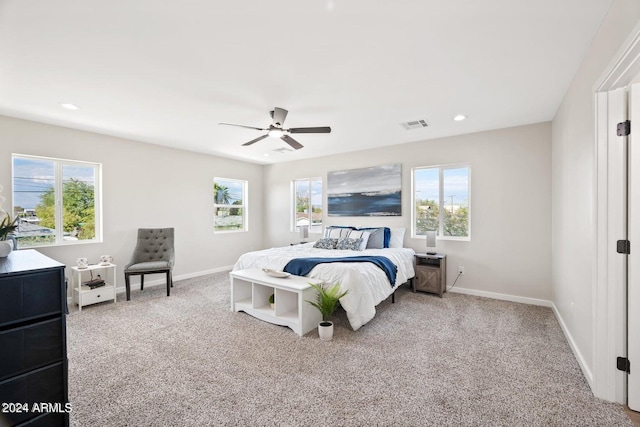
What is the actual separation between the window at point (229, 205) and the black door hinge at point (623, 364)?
19.7 ft

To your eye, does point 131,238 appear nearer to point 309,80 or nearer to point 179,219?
point 179,219

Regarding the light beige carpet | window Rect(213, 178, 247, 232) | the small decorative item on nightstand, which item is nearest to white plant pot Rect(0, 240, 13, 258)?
→ the light beige carpet

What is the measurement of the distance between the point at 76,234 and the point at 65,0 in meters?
3.67

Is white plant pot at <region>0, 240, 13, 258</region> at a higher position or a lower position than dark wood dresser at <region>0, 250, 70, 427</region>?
higher

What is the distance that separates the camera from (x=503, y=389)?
206 centimetres

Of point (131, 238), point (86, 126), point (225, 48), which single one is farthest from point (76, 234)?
point (225, 48)

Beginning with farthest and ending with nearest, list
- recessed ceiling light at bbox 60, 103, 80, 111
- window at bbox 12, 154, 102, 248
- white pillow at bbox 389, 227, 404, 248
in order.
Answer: white pillow at bbox 389, 227, 404, 248
window at bbox 12, 154, 102, 248
recessed ceiling light at bbox 60, 103, 80, 111

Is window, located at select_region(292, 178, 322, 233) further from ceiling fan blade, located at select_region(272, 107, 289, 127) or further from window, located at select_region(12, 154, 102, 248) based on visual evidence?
window, located at select_region(12, 154, 102, 248)

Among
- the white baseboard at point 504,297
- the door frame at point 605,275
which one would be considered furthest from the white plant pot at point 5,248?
the white baseboard at point 504,297

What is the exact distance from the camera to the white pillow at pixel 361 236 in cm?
459

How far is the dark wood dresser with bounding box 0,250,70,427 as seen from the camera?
4.44 ft

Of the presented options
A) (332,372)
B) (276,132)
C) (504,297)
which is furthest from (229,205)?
(504,297)

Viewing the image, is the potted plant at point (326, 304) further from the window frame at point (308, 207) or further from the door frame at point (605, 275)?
the window frame at point (308, 207)

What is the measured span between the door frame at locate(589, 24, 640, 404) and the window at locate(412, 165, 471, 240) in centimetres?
247
